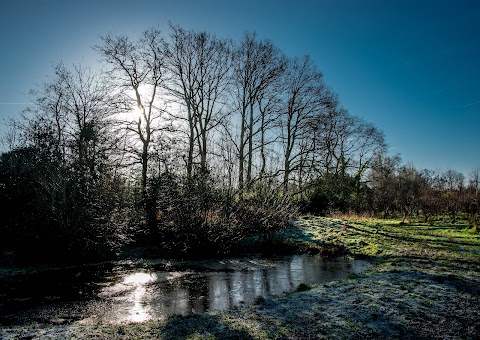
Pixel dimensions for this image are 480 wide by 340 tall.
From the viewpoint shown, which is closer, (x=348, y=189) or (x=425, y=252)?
(x=425, y=252)

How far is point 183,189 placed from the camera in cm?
1603

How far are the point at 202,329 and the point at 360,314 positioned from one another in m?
3.10

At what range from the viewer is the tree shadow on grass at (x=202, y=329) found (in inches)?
219

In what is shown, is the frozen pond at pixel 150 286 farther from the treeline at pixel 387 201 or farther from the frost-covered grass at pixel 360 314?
the treeline at pixel 387 201

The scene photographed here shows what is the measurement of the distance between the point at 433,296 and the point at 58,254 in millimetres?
13443

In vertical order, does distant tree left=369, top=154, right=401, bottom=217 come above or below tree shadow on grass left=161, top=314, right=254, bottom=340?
above

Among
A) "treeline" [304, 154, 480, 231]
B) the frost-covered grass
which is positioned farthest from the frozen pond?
"treeline" [304, 154, 480, 231]

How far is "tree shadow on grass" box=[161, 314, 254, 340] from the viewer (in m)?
5.55

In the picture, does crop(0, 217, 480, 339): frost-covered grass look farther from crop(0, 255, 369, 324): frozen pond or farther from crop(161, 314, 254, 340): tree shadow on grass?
crop(0, 255, 369, 324): frozen pond

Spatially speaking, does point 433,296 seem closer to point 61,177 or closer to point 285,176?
point 61,177

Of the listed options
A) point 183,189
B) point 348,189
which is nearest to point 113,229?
point 183,189

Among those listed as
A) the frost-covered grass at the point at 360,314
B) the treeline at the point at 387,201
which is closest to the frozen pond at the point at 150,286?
the frost-covered grass at the point at 360,314

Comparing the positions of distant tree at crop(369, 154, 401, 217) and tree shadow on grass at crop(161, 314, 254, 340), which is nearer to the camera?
tree shadow on grass at crop(161, 314, 254, 340)

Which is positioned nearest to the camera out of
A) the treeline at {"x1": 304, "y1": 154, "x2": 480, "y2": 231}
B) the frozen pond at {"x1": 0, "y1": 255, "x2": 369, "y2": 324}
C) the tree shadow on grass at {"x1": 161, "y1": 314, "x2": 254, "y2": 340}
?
the tree shadow on grass at {"x1": 161, "y1": 314, "x2": 254, "y2": 340}
